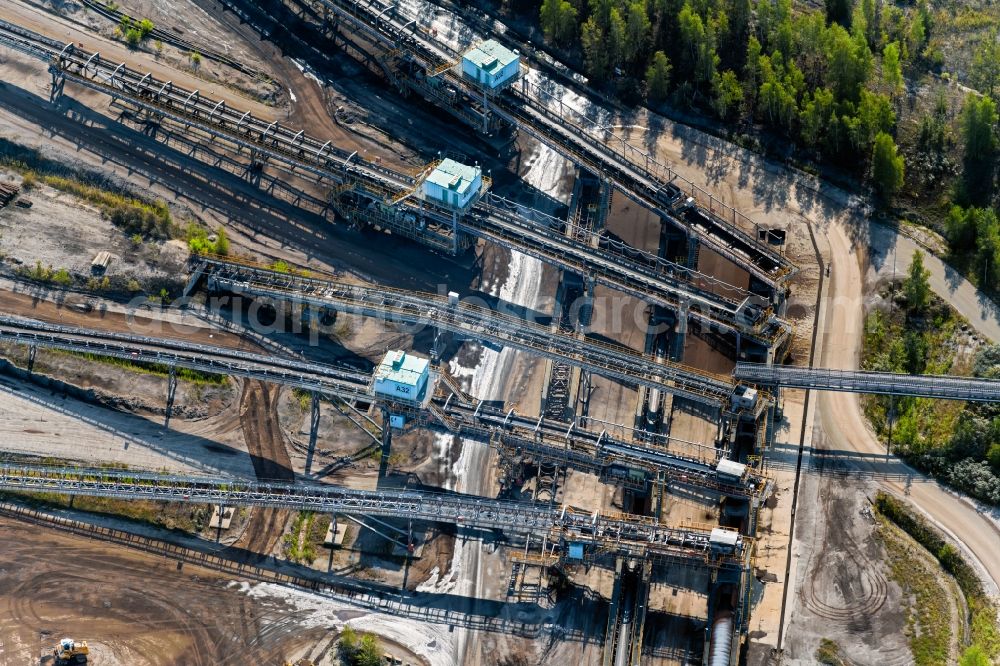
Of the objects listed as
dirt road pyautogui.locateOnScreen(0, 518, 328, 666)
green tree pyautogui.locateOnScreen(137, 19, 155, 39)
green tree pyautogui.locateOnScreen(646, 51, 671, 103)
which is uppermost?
green tree pyautogui.locateOnScreen(646, 51, 671, 103)

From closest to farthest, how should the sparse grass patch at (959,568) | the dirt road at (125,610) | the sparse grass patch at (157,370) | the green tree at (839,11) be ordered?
the sparse grass patch at (959,568) → the dirt road at (125,610) → the sparse grass patch at (157,370) → the green tree at (839,11)

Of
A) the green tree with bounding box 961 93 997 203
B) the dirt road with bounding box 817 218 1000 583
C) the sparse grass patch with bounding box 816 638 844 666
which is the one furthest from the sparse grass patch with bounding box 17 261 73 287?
the green tree with bounding box 961 93 997 203

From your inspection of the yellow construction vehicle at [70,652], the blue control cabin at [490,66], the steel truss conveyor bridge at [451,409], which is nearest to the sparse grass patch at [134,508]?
the yellow construction vehicle at [70,652]

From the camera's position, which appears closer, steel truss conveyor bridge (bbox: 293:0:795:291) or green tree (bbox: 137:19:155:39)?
steel truss conveyor bridge (bbox: 293:0:795:291)

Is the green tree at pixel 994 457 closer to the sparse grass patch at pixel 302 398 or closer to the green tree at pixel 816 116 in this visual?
the green tree at pixel 816 116

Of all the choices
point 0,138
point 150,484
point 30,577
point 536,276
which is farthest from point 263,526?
point 0,138

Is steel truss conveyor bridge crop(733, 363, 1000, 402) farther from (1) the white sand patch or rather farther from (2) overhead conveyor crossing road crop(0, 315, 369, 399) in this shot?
(1) the white sand patch
